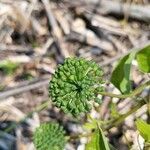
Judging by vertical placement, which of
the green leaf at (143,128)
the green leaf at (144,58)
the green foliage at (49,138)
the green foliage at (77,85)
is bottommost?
the green foliage at (49,138)

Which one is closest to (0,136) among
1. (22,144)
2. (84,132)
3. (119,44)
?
(22,144)

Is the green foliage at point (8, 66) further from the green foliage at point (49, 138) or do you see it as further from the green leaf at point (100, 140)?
the green leaf at point (100, 140)

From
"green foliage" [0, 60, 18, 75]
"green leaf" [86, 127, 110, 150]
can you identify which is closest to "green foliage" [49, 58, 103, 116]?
"green leaf" [86, 127, 110, 150]

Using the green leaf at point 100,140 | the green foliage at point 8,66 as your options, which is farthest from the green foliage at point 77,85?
the green foliage at point 8,66

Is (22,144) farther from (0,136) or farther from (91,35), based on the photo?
(91,35)

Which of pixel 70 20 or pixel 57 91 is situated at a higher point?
pixel 57 91

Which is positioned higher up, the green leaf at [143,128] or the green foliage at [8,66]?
the green leaf at [143,128]
